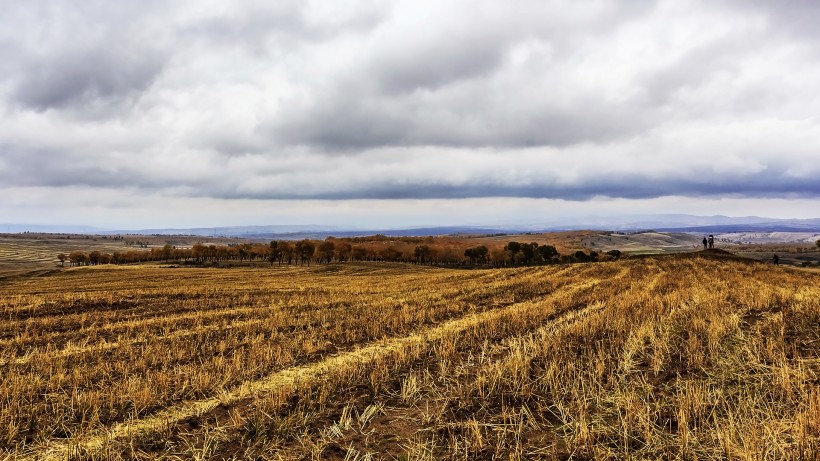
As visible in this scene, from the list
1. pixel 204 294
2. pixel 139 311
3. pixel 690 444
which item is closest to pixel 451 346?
pixel 690 444

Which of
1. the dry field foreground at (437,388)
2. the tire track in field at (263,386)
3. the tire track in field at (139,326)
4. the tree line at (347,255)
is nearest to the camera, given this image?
the dry field foreground at (437,388)

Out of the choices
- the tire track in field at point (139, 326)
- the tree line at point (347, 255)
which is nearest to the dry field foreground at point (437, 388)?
the tire track in field at point (139, 326)

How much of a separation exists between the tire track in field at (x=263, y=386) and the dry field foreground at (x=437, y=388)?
0.20 feet

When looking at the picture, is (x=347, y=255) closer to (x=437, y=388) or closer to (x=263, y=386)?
(x=263, y=386)

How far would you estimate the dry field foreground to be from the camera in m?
7.01

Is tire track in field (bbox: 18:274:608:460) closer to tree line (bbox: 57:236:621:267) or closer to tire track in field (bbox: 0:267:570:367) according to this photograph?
tire track in field (bbox: 0:267:570:367)

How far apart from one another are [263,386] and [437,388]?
4370 mm

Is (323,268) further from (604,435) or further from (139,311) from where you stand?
(604,435)

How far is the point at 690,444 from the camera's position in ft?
21.5

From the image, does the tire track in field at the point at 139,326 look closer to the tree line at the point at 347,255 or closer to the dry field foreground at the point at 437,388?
the dry field foreground at the point at 437,388

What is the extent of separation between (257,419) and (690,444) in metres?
7.43

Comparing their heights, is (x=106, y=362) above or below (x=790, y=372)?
below

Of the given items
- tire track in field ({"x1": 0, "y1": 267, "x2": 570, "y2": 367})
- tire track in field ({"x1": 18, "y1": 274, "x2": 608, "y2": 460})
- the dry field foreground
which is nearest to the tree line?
tire track in field ({"x1": 0, "y1": 267, "x2": 570, "y2": 367})

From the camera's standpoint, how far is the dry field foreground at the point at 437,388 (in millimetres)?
7012
